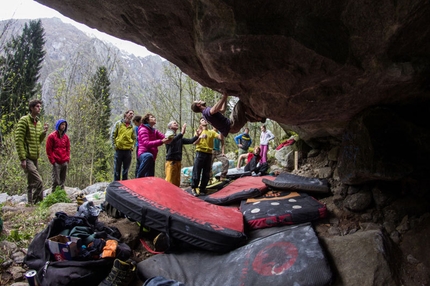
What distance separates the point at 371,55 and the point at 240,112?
2.22 meters

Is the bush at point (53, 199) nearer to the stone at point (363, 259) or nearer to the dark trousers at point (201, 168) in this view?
the dark trousers at point (201, 168)

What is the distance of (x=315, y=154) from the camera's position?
575 cm

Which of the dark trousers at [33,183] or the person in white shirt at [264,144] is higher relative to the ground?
the person in white shirt at [264,144]

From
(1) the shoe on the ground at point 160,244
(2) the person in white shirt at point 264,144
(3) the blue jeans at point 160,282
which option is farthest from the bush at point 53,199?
(2) the person in white shirt at point 264,144

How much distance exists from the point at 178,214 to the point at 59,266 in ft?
4.52

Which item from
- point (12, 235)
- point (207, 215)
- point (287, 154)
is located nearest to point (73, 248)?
point (12, 235)

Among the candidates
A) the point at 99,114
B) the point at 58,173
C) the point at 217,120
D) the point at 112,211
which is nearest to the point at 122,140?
the point at 58,173

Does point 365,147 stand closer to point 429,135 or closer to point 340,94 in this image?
point 429,135

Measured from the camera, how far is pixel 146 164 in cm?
502

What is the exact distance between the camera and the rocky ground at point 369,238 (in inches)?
93.8

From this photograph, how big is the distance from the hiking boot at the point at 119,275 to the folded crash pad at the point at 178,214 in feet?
2.09

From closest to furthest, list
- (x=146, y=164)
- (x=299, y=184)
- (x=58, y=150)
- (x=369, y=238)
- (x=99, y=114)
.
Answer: (x=369, y=238), (x=299, y=184), (x=146, y=164), (x=58, y=150), (x=99, y=114)

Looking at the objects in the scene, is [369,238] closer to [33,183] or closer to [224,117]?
[224,117]

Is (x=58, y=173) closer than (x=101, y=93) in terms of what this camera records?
Yes
